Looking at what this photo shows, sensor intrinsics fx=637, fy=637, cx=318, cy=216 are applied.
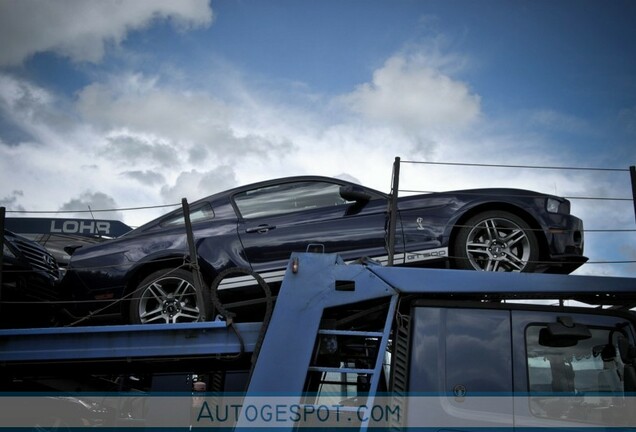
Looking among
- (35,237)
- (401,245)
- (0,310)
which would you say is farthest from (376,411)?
(35,237)

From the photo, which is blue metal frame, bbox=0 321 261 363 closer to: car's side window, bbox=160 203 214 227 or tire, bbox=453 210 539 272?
car's side window, bbox=160 203 214 227

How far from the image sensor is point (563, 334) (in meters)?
3.51

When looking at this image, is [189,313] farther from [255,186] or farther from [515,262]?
[515,262]

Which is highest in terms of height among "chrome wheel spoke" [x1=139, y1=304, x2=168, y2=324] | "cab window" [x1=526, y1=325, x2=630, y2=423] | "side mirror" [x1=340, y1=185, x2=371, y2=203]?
"side mirror" [x1=340, y1=185, x2=371, y2=203]

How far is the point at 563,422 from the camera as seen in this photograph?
3.37 metres

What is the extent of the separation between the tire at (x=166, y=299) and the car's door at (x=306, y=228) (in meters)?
0.55

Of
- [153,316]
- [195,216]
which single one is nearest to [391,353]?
[153,316]

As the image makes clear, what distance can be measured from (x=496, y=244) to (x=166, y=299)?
2568mm

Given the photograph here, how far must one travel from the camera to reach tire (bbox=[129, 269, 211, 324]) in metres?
4.70

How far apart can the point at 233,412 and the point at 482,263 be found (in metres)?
2.32

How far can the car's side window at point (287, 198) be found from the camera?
5.44 m

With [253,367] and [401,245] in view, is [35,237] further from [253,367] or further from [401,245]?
[253,367]

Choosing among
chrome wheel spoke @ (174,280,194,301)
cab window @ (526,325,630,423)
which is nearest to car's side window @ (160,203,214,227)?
chrome wheel spoke @ (174,280,194,301)

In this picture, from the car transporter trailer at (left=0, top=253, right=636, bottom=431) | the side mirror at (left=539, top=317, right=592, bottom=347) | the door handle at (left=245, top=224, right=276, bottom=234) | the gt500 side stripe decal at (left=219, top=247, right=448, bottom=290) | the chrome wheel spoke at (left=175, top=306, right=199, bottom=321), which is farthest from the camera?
the door handle at (left=245, top=224, right=276, bottom=234)
